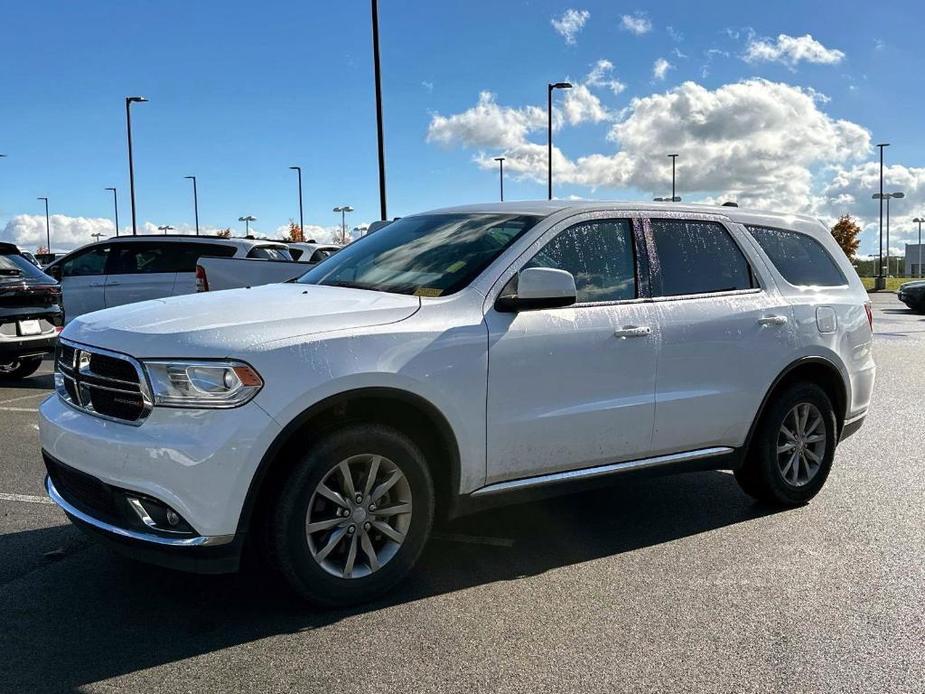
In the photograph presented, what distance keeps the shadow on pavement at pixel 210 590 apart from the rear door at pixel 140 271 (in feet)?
28.8

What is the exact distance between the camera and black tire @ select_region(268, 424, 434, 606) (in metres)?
3.35

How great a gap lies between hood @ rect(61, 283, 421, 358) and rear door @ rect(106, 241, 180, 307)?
9289mm

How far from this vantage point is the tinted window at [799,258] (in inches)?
203

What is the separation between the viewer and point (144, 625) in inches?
135

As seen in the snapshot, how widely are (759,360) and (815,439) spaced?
83 cm

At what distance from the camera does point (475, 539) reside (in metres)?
4.58

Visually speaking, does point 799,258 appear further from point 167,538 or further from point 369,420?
point 167,538

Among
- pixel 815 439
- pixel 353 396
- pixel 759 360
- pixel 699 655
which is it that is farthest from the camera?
pixel 815 439

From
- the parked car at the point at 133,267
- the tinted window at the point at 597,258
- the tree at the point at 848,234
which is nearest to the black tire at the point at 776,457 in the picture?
the tinted window at the point at 597,258

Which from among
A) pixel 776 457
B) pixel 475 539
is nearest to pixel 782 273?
pixel 776 457

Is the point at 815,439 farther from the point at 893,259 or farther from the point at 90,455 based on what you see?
the point at 893,259

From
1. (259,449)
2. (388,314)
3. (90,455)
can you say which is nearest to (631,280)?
(388,314)

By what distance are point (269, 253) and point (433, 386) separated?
9866 millimetres

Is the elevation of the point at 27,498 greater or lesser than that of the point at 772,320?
lesser
